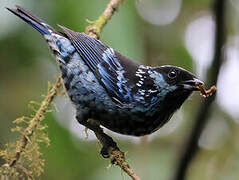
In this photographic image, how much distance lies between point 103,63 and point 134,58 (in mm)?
798

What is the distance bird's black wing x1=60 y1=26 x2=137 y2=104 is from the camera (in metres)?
4.05

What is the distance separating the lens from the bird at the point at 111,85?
150 inches

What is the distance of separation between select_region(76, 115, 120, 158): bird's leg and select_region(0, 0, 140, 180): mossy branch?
0.15 feet

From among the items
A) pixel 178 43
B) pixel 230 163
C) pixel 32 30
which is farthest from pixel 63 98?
pixel 230 163

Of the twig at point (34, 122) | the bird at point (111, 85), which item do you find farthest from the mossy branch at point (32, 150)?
the bird at point (111, 85)

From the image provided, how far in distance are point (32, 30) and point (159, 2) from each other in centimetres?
137

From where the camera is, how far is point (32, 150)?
11.9ft

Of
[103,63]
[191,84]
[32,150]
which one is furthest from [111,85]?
[32,150]

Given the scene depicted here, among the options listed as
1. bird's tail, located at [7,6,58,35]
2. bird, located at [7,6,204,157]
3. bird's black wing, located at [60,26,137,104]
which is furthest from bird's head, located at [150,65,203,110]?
bird's tail, located at [7,6,58,35]

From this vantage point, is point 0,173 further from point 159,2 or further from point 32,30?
point 159,2

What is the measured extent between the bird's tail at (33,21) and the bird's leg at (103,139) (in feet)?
2.57

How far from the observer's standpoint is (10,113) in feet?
16.1

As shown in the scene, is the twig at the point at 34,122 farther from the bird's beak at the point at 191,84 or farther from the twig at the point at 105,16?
the bird's beak at the point at 191,84

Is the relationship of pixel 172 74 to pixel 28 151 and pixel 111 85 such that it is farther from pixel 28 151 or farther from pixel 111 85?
pixel 28 151
